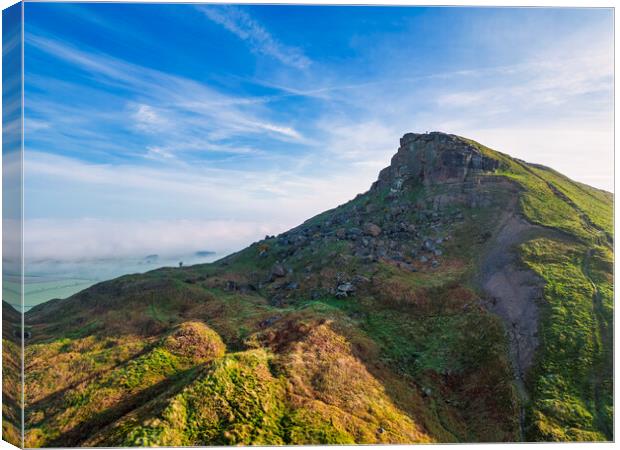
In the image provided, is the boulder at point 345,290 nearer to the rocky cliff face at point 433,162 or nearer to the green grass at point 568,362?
the green grass at point 568,362

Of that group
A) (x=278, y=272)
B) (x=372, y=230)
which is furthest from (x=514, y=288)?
(x=278, y=272)

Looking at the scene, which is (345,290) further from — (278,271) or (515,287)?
(515,287)

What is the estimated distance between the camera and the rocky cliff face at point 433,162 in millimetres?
49219

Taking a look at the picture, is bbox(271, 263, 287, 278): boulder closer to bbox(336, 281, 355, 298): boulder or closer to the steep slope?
the steep slope

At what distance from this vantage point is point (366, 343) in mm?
22547

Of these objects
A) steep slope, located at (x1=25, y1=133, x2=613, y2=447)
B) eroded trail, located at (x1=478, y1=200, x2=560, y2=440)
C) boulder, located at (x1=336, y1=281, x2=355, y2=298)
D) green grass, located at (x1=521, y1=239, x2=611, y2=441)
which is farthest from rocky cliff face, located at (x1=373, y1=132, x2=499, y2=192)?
boulder, located at (x1=336, y1=281, x2=355, y2=298)

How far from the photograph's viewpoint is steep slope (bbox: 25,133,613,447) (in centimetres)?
1525

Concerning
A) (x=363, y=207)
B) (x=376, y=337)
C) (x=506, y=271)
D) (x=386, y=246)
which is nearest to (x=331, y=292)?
(x=376, y=337)

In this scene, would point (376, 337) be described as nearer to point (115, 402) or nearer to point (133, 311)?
point (115, 402)

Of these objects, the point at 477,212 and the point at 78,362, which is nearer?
the point at 78,362

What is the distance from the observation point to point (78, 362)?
2020 centimetres

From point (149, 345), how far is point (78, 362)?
387 cm

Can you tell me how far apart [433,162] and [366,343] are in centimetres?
3789

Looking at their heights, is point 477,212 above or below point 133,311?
above
